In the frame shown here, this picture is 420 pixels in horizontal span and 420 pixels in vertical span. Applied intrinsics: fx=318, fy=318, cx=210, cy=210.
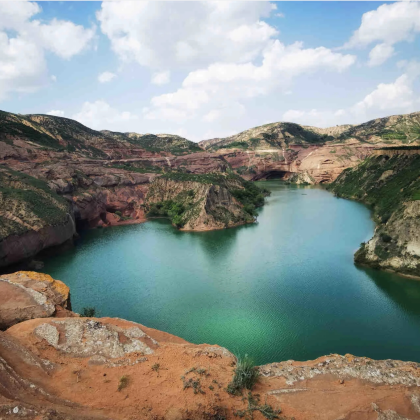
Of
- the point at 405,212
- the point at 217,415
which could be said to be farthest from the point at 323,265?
the point at 217,415

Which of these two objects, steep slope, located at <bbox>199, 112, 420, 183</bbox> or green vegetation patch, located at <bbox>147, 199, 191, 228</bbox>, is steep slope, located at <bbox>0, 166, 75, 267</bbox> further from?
steep slope, located at <bbox>199, 112, 420, 183</bbox>

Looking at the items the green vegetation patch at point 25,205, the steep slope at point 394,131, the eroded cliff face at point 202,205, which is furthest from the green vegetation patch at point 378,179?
the green vegetation patch at point 25,205

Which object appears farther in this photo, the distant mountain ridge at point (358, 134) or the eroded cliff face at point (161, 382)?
the distant mountain ridge at point (358, 134)

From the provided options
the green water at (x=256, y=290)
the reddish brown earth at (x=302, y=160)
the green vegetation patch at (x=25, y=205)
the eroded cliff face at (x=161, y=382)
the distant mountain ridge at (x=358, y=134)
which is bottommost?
the green water at (x=256, y=290)

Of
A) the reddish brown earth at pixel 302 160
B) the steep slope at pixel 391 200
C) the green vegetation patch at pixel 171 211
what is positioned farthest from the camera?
the reddish brown earth at pixel 302 160

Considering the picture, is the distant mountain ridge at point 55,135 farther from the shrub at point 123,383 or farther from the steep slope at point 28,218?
the shrub at point 123,383

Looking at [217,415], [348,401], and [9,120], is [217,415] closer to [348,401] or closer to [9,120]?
[348,401]

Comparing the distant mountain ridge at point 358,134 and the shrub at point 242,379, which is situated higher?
the distant mountain ridge at point 358,134
